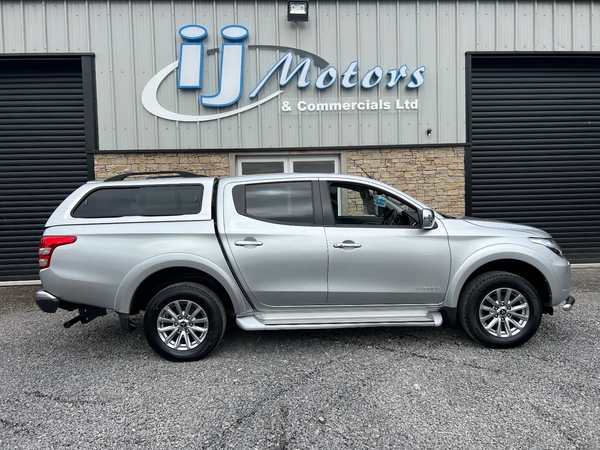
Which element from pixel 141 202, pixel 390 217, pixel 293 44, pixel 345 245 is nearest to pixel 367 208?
pixel 390 217

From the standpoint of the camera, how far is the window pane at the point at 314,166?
26.6ft

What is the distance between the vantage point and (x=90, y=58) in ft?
25.4

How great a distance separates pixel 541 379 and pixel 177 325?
3.21m

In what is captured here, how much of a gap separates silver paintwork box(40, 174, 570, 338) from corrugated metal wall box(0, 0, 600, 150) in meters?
3.96

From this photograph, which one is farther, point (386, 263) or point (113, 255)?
point (386, 263)

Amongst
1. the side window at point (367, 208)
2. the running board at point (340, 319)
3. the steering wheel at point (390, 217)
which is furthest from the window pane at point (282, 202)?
the running board at point (340, 319)

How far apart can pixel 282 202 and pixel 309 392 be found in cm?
180

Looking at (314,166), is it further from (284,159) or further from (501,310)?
(501,310)

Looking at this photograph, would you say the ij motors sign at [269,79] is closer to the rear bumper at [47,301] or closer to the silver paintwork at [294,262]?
the silver paintwork at [294,262]

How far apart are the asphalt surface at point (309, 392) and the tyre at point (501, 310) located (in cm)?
16

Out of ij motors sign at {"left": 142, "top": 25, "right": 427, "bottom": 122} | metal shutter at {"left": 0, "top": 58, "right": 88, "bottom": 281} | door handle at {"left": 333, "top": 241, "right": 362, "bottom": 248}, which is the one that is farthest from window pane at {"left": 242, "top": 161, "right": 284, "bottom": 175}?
door handle at {"left": 333, "top": 241, "right": 362, "bottom": 248}

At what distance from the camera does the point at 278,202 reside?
424 cm

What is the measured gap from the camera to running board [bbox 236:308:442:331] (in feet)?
13.2

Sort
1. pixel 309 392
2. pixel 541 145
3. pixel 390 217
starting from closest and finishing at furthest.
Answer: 1. pixel 309 392
2. pixel 390 217
3. pixel 541 145
